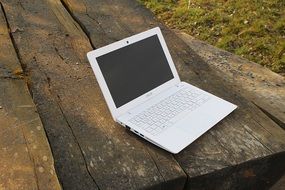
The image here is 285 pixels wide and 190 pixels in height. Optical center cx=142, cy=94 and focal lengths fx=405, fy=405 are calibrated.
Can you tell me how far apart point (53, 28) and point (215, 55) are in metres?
1.43

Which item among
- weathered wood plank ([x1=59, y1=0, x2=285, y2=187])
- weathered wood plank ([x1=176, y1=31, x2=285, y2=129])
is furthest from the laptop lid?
weathered wood plank ([x1=176, y1=31, x2=285, y2=129])

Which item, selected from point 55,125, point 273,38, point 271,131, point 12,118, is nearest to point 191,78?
point 271,131

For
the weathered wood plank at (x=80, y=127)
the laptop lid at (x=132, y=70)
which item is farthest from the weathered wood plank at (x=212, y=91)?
the laptop lid at (x=132, y=70)

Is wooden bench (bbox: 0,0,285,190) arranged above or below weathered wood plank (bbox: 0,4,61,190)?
below

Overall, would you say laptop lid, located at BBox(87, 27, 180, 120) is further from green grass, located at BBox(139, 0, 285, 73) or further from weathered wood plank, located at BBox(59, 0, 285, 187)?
green grass, located at BBox(139, 0, 285, 73)

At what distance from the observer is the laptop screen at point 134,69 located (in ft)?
5.69

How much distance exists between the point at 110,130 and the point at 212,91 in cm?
→ 63

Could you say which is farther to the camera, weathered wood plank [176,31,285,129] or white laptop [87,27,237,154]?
weathered wood plank [176,31,285,129]

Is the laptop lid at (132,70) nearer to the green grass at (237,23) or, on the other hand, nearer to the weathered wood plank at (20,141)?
the weathered wood plank at (20,141)

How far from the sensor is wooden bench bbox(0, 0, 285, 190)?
1.51 m

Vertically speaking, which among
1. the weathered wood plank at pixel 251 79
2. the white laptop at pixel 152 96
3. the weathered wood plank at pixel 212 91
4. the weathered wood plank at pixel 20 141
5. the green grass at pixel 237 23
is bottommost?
the green grass at pixel 237 23

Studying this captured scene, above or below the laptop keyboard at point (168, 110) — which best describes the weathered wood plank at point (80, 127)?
above

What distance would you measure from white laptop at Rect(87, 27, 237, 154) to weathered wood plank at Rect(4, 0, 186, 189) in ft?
0.22

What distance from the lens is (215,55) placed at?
3316mm
